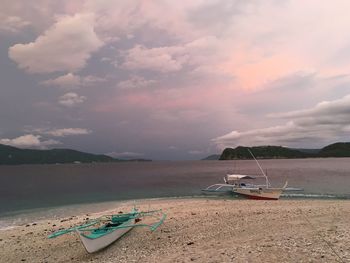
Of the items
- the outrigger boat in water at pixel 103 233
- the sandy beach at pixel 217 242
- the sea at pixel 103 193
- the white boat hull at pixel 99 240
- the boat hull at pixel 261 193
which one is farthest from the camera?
the sea at pixel 103 193

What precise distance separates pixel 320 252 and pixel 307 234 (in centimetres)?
300

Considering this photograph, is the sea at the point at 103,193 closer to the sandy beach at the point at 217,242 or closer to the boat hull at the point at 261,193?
the boat hull at the point at 261,193

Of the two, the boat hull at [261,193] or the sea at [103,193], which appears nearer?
the boat hull at [261,193]

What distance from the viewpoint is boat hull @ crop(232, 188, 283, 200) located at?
124 ft

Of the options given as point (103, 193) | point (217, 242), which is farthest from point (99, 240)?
point (103, 193)

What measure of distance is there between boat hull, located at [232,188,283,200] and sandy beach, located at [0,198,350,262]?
1519cm

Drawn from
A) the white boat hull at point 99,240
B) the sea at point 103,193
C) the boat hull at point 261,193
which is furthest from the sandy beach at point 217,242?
the boat hull at point 261,193

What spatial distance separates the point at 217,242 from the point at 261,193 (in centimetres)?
2476

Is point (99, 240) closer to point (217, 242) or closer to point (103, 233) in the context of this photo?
point (103, 233)

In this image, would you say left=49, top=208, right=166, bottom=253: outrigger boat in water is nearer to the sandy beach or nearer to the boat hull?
the sandy beach

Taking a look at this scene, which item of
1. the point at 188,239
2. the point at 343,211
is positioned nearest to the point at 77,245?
the point at 188,239

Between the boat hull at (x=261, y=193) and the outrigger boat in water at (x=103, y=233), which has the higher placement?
the outrigger boat in water at (x=103, y=233)

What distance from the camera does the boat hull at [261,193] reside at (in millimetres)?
37812

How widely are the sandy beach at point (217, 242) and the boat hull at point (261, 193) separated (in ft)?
49.8
